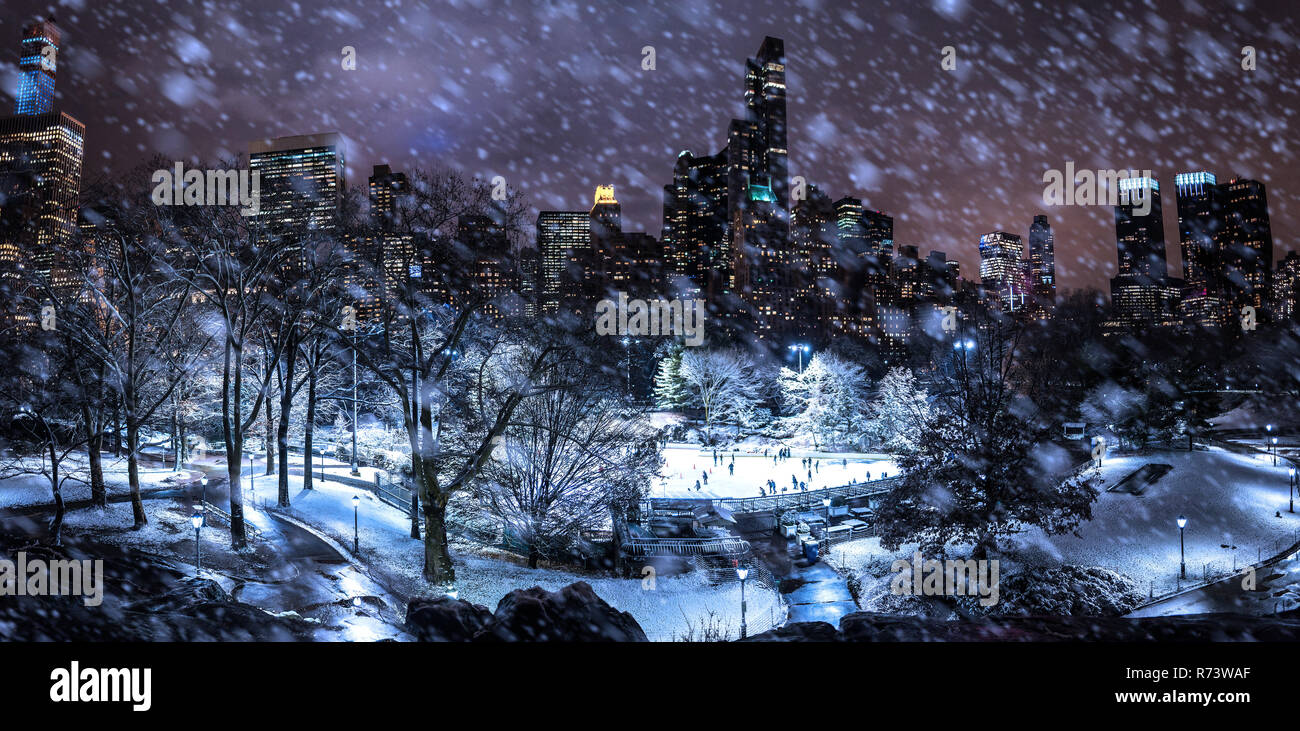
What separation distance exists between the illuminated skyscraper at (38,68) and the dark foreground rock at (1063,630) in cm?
1419

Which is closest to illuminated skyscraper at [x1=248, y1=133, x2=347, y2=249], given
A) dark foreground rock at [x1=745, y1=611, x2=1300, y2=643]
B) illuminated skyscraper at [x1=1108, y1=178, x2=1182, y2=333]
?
dark foreground rock at [x1=745, y1=611, x2=1300, y2=643]

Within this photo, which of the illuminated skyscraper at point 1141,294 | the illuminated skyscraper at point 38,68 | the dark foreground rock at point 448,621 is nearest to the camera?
the dark foreground rock at point 448,621

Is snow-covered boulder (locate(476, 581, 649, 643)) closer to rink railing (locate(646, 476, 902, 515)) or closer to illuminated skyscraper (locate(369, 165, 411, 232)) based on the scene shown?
illuminated skyscraper (locate(369, 165, 411, 232))

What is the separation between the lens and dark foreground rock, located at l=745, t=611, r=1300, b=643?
4641 millimetres

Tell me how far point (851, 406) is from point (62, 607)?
1776 inches

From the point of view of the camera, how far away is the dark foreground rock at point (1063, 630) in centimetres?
464

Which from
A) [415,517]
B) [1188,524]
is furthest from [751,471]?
[415,517]

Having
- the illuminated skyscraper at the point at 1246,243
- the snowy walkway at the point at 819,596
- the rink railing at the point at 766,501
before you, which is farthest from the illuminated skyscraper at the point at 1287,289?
the snowy walkway at the point at 819,596

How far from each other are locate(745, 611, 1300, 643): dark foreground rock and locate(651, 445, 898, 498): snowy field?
2299cm

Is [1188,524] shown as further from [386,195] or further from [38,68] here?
[38,68]

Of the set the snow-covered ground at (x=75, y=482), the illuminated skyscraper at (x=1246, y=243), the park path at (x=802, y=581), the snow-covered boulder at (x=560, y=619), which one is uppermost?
the illuminated skyscraper at (x=1246, y=243)

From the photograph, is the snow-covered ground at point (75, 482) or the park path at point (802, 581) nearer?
the park path at point (802, 581)

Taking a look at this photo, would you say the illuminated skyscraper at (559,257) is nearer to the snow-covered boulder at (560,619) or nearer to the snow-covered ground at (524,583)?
the snow-covered ground at (524,583)
